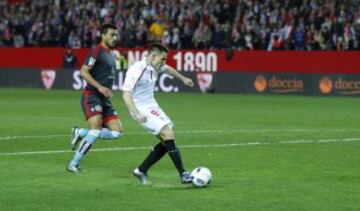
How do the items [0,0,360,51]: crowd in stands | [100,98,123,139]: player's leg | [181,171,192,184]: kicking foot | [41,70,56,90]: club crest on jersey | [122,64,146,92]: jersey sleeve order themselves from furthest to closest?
[41,70,56,90]: club crest on jersey
[0,0,360,51]: crowd in stands
[100,98,123,139]: player's leg
[122,64,146,92]: jersey sleeve
[181,171,192,184]: kicking foot

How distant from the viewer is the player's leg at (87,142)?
47.8ft

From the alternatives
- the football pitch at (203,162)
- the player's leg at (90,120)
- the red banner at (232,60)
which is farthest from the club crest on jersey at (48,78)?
the player's leg at (90,120)

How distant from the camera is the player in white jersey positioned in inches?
519

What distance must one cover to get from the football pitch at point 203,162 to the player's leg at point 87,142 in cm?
21

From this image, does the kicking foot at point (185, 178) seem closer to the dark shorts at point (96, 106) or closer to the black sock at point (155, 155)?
the black sock at point (155, 155)

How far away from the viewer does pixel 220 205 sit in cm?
1120

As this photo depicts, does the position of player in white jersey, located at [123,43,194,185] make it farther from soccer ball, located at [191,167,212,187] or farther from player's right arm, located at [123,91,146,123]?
soccer ball, located at [191,167,212,187]

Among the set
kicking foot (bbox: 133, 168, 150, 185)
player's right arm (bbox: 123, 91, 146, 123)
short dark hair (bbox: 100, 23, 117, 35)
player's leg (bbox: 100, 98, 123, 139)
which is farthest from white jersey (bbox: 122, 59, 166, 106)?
player's leg (bbox: 100, 98, 123, 139)

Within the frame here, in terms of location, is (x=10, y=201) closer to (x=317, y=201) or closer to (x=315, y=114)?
(x=317, y=201)

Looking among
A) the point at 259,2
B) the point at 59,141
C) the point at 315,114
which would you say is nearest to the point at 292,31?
the point at 259,2

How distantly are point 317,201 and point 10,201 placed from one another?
11.9ft

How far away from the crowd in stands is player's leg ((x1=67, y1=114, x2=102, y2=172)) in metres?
22.9

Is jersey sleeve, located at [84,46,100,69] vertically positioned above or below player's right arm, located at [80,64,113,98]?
above

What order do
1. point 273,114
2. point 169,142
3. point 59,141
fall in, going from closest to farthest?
point 169,142
point 59,141
point 273,114
